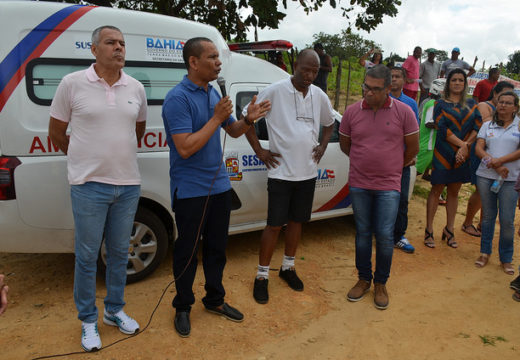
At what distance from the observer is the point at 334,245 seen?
487 cm

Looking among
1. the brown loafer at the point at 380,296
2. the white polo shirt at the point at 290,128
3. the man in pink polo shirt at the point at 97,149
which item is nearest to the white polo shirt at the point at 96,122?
the man in pink polo shirt at the point at 97,149

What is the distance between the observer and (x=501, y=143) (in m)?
4.17

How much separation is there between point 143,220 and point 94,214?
35.4 inches

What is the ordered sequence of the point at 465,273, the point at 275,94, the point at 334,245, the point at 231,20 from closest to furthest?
the point at 275,94 → the point at 465,273 → the point at 334,245 → the point at 231,20

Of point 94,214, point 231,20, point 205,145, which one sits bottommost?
point 94,214

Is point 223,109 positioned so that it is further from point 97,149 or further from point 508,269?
point 508,269

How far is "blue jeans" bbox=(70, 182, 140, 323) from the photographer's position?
2635 mm

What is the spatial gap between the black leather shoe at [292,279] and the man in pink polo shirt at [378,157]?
452 mm

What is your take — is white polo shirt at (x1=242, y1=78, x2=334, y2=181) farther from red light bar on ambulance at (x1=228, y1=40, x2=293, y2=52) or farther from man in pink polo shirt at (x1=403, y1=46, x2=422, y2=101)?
man in pink polo shirt at (x1=403, y1=46, x2=422, y2=101)

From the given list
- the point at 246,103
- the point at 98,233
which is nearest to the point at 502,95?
the point at 246,103

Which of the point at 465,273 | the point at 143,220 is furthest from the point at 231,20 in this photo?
the point at 465,273

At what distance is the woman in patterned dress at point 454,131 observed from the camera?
4.53m

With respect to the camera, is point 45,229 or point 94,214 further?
point 45,229

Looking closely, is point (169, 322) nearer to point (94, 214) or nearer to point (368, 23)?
point (94, 214)
